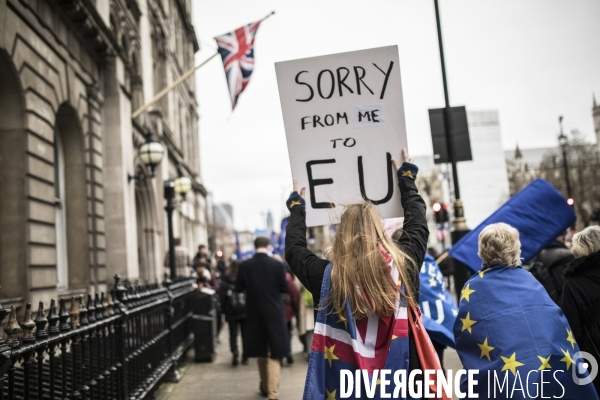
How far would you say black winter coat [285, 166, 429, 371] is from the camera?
3.39 meters

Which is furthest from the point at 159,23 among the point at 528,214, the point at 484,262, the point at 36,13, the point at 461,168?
the point at 461,168

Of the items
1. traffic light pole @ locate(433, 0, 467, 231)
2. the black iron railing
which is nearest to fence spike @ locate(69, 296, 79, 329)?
the black iron railing

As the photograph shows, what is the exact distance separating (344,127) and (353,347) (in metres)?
1.70

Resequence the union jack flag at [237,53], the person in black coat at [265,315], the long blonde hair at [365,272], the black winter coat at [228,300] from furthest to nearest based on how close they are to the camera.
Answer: the union jack flag at [237,53] < the black winter coat at [228,300] < the person in black coat at [265,315] < the long blonde hair at [365,272]

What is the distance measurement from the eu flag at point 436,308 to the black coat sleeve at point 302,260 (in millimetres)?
2331

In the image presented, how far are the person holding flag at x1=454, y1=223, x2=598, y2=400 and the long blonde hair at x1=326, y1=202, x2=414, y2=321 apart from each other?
3.03 feet

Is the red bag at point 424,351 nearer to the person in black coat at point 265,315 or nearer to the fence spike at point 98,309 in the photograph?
the fence spike at point 98,309

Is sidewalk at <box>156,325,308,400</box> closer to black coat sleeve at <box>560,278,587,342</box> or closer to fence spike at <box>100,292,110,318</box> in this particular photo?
fence spike at <box>100,292,110,318</box>

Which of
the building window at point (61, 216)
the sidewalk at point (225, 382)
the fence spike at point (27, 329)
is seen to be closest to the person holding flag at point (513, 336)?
the fence spike at point (27, 329)

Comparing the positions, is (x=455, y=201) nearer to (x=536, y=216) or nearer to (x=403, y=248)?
(x=536, y=216)

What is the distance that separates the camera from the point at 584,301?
181 inches

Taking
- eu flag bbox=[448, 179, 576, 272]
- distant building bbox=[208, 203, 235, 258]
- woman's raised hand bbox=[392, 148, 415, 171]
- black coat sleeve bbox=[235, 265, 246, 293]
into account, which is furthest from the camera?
distant building bbox=[208, 203, 235, 258]

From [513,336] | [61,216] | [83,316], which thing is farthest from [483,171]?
[513,336]

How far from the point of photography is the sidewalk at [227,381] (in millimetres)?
8266
